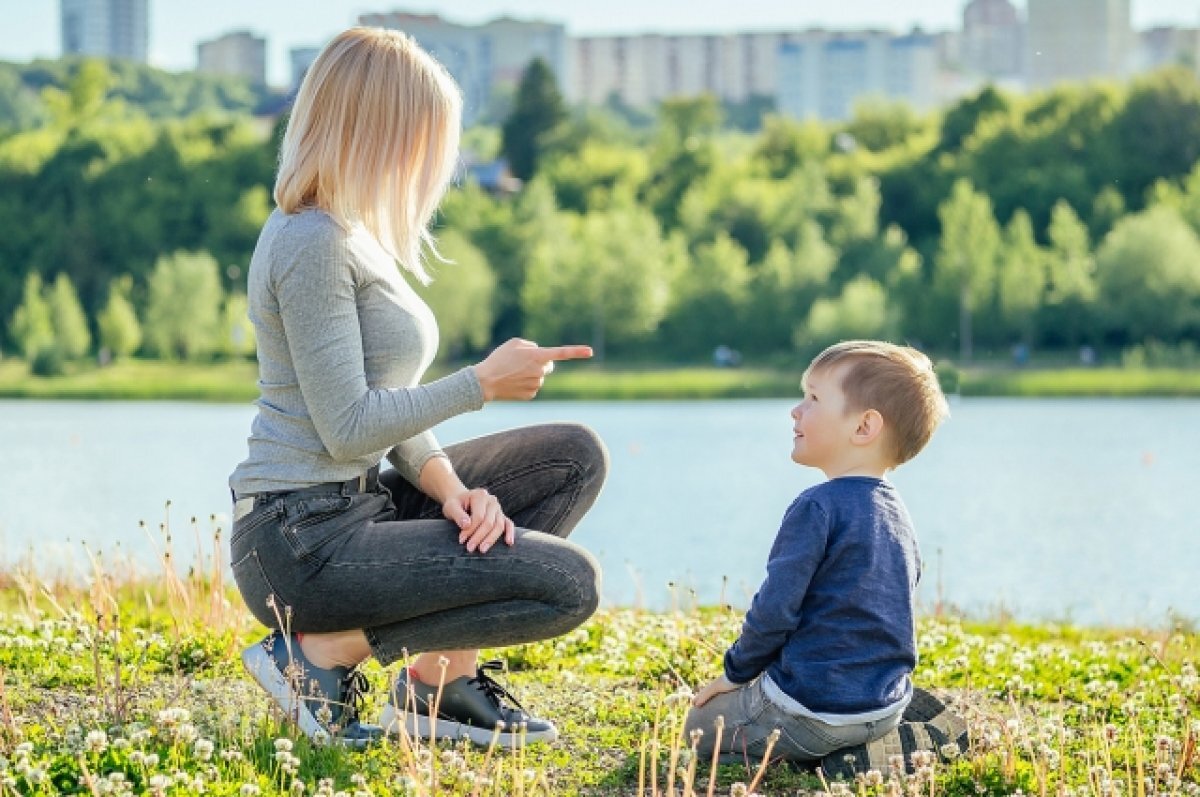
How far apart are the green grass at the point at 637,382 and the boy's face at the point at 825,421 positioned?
36880 millimetres

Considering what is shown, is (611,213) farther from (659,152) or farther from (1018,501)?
(1018,501)

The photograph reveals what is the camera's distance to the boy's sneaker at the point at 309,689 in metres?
3.59

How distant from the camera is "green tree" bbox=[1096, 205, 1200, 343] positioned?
168ft

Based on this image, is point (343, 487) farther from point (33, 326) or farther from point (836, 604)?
point (33, 326)

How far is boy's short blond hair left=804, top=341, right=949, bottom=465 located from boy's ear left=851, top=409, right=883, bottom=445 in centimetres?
1

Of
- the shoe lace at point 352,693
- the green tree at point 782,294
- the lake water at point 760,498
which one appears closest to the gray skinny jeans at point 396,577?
the shoe lace at point 352,693

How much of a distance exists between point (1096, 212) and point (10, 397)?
37.8m

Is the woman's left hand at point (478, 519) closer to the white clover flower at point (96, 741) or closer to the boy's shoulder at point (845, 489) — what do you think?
the boy's shoulder at point (845, 489)

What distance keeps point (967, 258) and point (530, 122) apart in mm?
26744

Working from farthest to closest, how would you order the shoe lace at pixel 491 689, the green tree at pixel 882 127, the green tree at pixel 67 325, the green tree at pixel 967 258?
A: the green tree at pixel 882 127
the green tree at pixel 67 325
the green tree at pixel 967 258
the shoe lace at pixel 491 689

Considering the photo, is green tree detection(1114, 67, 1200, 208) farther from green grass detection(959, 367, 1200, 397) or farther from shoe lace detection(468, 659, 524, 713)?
shoe lace detection(468, 659, 524, 713)

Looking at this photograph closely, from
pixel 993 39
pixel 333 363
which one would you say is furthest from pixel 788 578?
pixel 993 39

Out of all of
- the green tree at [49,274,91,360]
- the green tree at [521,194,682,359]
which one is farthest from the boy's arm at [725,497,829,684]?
the green tree at [49,274,91,360]

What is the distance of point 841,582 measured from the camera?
3525 millimetres
